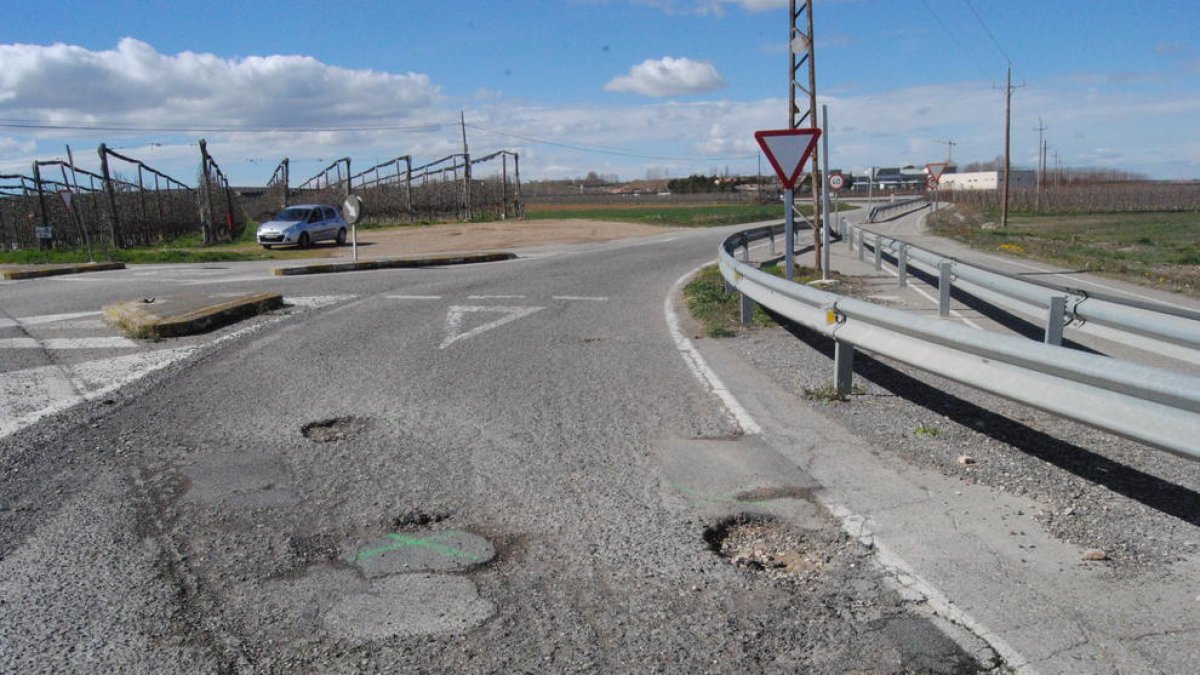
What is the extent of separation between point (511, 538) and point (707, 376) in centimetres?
435

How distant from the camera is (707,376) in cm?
865

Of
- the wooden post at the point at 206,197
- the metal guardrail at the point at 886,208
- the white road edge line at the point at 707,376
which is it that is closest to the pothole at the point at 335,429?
the white road edge line at the point at 707,376

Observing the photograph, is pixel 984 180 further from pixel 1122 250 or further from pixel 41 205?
pixel 41 205

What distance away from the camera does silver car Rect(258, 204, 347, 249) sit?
3253cm

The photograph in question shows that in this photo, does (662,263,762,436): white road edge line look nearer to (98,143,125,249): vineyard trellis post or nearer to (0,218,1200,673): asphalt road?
(0,218,1200,673): asphalt road

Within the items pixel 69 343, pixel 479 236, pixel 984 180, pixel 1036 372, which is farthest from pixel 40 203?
pixel 984 180

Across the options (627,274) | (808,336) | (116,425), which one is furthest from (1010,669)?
(627,274)

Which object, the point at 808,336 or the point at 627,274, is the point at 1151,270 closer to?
the point at 627,274

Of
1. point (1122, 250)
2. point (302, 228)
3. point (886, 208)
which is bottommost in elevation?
point (1122, 250)

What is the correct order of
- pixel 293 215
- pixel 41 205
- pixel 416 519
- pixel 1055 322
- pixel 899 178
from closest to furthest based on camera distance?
pixel 416 519 < pixel 1055 322 < pixel 41 205 < pixel 293 215 < pixel 899 178

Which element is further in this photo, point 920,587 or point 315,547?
point 315,547

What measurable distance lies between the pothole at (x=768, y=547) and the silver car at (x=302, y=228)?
1191 inches

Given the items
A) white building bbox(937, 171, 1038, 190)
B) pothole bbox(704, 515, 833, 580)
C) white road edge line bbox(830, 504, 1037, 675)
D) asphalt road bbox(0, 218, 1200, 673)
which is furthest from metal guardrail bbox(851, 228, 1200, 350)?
white building bbox(937, 171, 1038, 190)

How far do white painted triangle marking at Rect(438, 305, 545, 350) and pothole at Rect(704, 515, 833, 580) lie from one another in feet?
19.0
